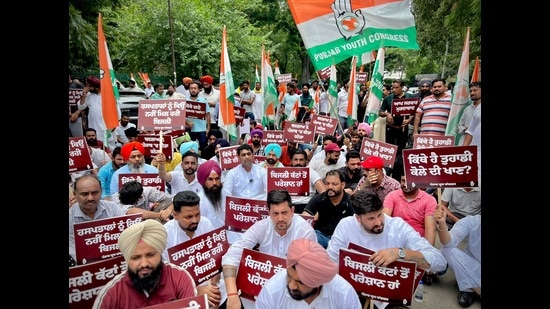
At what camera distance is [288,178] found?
606 centimetres

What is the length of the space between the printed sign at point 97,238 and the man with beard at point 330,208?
2.19 meters

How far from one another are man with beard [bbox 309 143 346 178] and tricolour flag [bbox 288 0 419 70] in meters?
1.54

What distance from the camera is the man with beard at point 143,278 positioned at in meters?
2.85

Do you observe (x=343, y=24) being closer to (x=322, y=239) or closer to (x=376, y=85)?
(x=376, y=85)

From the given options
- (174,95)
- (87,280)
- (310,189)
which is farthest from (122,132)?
(87,280)

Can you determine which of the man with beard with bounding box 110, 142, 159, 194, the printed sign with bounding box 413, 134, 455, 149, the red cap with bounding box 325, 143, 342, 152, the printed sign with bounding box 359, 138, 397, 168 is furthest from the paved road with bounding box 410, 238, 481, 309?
the man with beard with bounding box 110, 142, 159, 194

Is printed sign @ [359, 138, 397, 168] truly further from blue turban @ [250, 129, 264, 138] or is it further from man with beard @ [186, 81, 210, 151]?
man with beard @ [186, 81, 210, 151]

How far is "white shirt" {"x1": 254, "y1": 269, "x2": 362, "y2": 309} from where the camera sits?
283cm

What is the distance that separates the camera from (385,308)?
149 inches

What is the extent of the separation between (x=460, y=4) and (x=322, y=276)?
10253mm

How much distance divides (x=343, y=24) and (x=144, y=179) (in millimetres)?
3537
